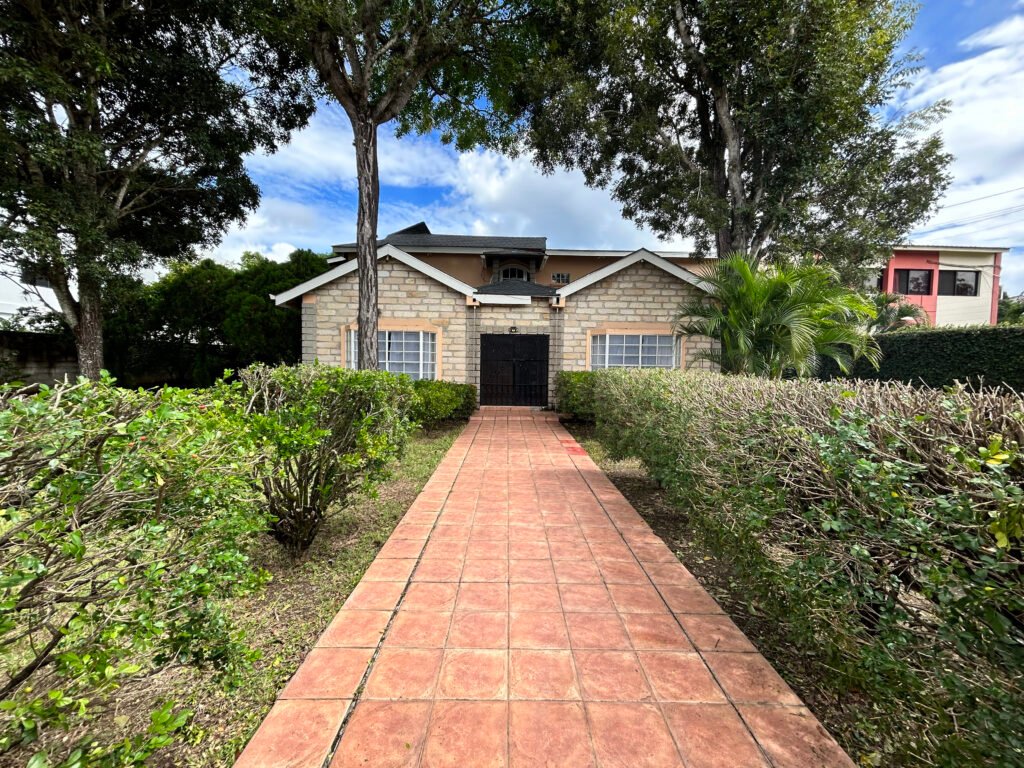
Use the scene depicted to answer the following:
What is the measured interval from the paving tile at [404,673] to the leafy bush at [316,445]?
5.23 ft

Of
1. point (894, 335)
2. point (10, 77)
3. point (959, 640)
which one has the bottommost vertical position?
point (959, 640)

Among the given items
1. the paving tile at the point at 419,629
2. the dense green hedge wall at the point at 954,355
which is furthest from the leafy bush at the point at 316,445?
the dense green hedge wall at the point at 954,355

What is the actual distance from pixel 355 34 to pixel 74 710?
11.6m

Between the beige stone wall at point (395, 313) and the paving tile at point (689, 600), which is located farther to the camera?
the beige stone wall at point (395, 313)

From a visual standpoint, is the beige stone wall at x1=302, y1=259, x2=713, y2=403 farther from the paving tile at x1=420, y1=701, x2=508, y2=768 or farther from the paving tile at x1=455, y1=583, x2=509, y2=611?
the paving tile at x1=420, y1=701, x2=508, y2=768

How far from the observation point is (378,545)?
401cm

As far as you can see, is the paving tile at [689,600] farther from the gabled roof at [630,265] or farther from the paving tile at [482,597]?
the gabled roof at [630,265]

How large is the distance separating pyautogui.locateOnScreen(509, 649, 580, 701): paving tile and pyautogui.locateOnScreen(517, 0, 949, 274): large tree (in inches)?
496

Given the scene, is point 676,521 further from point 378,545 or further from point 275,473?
point 275,473

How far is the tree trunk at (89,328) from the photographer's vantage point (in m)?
12.4

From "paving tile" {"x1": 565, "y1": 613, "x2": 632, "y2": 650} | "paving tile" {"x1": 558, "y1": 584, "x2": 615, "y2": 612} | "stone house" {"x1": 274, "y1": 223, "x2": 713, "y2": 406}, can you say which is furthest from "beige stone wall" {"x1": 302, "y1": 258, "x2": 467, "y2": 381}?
"paving tile" {"x1": 565, "y1": 613, "x2": 632, "y2": 650}

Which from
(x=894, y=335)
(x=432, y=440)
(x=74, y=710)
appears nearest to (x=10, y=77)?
(x=432, y=440)

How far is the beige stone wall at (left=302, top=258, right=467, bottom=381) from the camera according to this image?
12.4 metres

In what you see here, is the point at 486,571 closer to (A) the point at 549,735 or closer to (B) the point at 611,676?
(B) the point at 611,676
